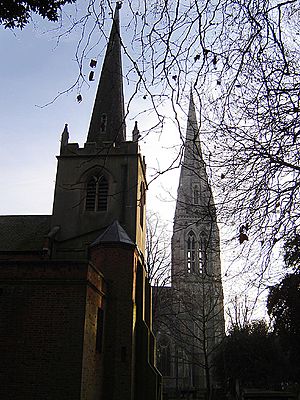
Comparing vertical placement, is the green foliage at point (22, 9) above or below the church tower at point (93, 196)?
below

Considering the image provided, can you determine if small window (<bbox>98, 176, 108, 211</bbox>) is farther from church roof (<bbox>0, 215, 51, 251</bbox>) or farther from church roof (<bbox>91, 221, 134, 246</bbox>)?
church roof (<bbox>0, 215, 51, 251</bbox>)

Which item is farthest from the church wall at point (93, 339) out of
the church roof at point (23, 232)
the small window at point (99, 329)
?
the church roof at point (23, 232)

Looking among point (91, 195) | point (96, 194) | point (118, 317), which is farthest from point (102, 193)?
point (118, 317)

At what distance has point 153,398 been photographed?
1822 cm

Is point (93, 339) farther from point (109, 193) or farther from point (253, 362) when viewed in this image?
point (253, 362)

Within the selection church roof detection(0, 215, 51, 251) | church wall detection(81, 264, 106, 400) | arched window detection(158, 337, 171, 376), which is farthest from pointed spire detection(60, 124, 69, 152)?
arched window detection(158, 337, 171, 376)

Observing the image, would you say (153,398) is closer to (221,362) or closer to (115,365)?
(115,365)

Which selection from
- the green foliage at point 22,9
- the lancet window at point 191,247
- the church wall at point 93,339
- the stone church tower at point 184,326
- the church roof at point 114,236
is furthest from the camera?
the lancet window at point 191,247

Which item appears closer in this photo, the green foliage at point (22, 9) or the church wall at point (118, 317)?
the green foliage at point (22, 9)

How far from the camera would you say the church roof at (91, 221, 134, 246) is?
19.9 m

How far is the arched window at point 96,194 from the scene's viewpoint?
23391 millimetres

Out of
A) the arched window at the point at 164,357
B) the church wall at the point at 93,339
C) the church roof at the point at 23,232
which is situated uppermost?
the church roof at the point at 23,232

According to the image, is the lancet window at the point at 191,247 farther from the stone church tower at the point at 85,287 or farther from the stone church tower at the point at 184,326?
the stone church tower at the point at 85,287

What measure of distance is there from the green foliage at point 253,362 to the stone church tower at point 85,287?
12025 mm
